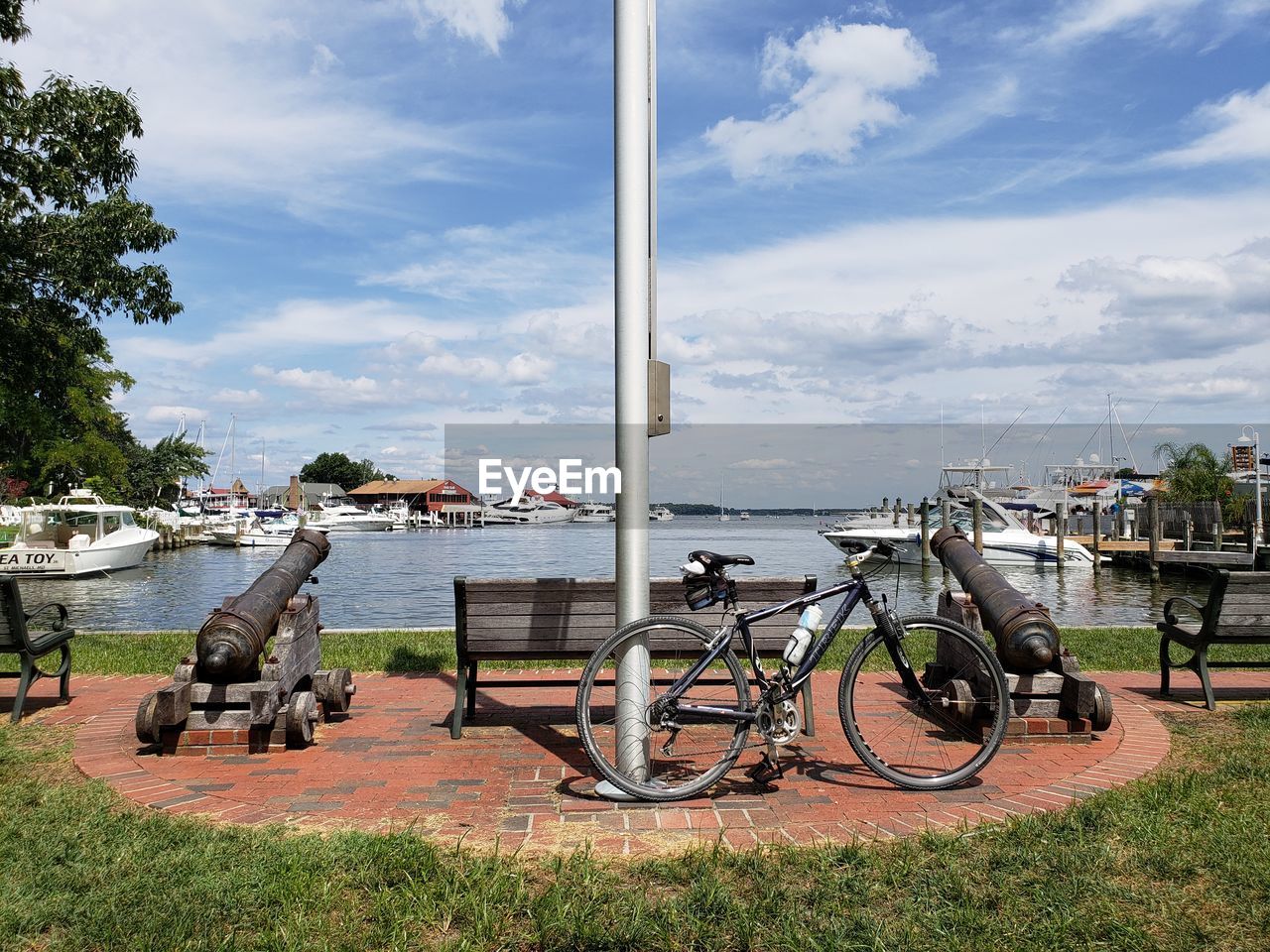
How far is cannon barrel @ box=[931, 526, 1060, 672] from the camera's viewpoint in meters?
5.57

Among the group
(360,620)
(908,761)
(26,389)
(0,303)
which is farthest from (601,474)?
(360,620)

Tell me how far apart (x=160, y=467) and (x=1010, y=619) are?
7914 centimetres

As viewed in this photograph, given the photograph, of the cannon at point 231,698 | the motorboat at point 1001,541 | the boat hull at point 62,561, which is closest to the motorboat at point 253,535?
the boat hull at point 62,561

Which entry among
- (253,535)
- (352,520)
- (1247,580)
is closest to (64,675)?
(1247,580)

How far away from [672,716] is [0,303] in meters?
9.44

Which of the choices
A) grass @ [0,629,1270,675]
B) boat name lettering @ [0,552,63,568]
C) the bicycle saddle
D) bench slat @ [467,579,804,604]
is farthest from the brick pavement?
boat name lettering @ [0,552,63,568]

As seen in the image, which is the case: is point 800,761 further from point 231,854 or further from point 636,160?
point 636,160

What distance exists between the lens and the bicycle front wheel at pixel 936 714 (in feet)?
15.5

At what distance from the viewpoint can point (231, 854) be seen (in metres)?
3.68

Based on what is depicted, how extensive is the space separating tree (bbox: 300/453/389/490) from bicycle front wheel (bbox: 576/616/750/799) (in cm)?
15514

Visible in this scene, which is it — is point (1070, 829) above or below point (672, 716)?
below

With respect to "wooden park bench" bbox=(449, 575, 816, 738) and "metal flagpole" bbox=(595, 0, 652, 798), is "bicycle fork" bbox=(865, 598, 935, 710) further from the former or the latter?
"metal flagpole" bbox=(595, 0, 652, 798)

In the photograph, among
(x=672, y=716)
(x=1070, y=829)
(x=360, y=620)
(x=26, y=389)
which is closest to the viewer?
(x=1070, y=829)

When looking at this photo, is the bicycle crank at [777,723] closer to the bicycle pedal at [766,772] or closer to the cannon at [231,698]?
the bicycle pedal at [766,772]
